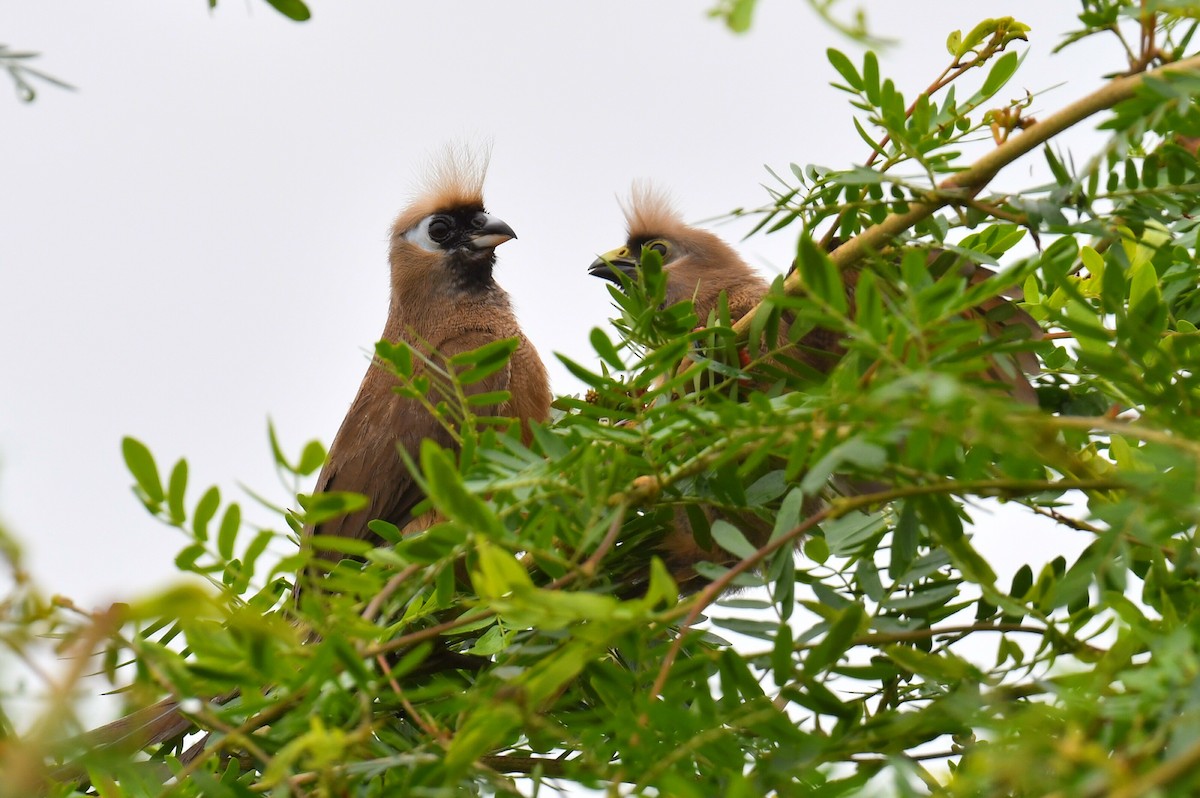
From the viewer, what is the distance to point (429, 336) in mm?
4359

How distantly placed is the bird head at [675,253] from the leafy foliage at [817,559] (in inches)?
69.8

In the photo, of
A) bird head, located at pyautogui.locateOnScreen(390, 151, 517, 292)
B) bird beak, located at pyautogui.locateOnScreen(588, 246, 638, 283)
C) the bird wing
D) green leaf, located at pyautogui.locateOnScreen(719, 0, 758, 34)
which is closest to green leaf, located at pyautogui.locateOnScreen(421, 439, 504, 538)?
green leaf, located at pyautogui.locateOnScreen(719, 0, 758, 34)

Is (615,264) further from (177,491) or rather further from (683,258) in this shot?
(177,491)

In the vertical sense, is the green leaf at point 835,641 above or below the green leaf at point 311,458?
below

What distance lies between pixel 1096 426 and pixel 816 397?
28 centimetres

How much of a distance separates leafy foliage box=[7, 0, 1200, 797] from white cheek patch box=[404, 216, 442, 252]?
10.4 ft

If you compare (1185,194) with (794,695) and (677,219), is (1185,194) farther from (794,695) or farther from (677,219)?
(677,219)

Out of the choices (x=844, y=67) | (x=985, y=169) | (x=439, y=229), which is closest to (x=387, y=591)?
(x=985, y=169)

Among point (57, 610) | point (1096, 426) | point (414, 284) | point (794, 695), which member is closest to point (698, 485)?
point (794, 695)

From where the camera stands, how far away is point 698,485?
1.56m

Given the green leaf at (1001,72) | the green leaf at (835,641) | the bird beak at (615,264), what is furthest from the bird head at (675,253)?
the green leaf at (835,641)

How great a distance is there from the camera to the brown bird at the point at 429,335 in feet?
12.3

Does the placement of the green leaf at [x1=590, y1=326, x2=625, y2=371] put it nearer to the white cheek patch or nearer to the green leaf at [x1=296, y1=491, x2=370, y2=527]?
the green leaf at [x1=296, y1=491, x2=370, y2=527]

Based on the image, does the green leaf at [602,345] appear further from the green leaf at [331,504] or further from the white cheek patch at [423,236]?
the white cheek patch at [423,236]
